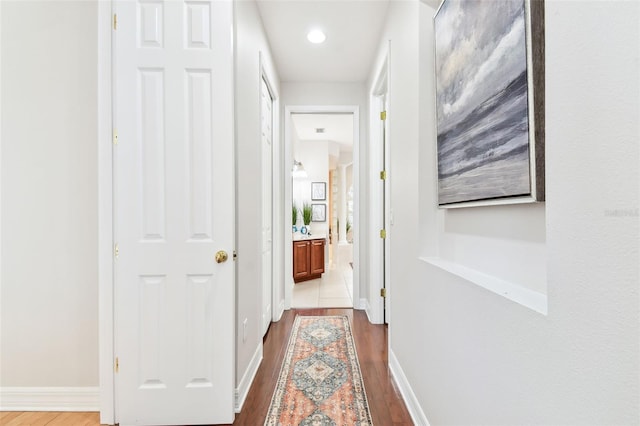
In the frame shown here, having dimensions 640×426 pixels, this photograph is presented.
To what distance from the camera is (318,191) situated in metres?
6.33

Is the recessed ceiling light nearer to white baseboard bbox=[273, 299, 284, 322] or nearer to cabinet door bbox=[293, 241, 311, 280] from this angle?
white baseboard bbox=[273, 299, 284, 322]

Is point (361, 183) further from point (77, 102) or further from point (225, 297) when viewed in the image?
point (77, 102)

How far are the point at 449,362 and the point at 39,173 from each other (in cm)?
236

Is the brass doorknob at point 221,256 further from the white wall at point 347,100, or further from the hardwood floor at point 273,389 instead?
the white wall at point 347,100

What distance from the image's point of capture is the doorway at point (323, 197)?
3441 millimetres

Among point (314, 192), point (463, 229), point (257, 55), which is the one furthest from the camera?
point (314, 192)

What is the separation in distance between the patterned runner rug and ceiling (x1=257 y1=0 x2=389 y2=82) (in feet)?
8.83

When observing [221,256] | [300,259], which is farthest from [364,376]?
[300,259]

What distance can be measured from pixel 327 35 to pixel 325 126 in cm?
282

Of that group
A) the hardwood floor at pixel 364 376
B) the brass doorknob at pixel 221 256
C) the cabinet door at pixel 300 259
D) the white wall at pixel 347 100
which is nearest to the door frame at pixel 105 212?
the brass doorknob at pixel 221 256

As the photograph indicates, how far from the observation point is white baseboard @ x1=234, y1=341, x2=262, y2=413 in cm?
170

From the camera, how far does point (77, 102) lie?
172cm

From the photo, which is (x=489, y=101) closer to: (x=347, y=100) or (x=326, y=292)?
(x=347, y=100)

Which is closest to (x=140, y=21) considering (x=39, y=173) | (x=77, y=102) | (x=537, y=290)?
(x=77, y=102)
